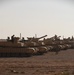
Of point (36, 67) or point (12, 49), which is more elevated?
point (12, 49)

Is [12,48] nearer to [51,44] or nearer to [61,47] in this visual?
[51,44]

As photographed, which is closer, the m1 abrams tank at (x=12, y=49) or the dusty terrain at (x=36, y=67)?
the dusty terrain at (x=36, y=67)

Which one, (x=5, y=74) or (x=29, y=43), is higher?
(x=29, y=43)

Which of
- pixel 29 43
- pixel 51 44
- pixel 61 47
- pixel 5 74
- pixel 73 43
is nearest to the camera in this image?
pixel 5 74

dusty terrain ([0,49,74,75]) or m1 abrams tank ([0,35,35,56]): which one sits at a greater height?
m1 abrams tank ([0,35,35,56])

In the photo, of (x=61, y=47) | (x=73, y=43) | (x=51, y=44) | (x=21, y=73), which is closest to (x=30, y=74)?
(x=21, y=73)

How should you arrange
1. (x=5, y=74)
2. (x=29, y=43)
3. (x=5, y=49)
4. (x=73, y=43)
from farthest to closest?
(x=73, y=43) → (x=29, y=43) → (x=5, y=49) → (x=5, y=74)

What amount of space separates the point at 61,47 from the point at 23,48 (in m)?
19.6

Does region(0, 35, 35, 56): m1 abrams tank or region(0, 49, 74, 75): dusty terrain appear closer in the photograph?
region(0, 49, 74, 75): dusty terrain

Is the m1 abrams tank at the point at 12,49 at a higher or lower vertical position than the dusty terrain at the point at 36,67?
higher

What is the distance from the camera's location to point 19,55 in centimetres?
3600

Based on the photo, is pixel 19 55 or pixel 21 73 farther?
pixel 19 55

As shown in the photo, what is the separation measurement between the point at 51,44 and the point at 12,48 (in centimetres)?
1571

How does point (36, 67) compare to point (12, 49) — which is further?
point (12, 49)
